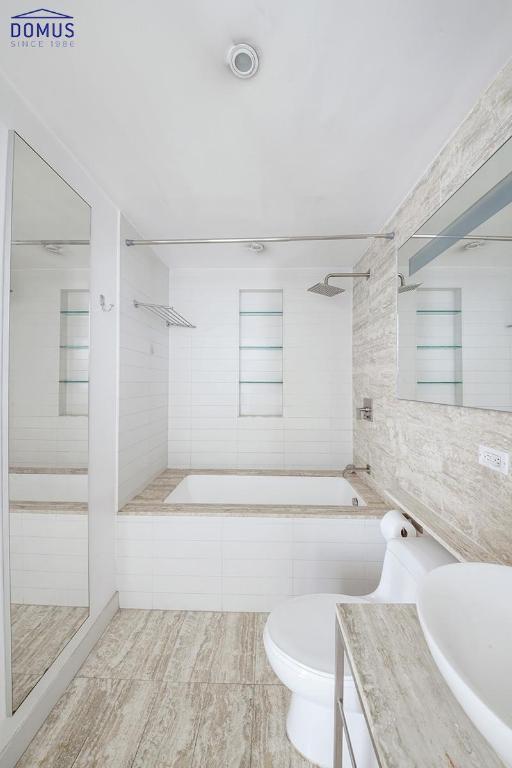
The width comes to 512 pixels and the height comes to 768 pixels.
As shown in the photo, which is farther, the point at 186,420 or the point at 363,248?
the point at 186,420

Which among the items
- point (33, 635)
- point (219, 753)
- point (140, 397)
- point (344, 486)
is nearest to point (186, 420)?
point (140, 397)

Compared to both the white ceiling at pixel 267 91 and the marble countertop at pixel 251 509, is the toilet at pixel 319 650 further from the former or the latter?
the white ceiling at pixel 267 91

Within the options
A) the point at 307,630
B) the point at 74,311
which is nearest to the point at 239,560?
the point at 307,630

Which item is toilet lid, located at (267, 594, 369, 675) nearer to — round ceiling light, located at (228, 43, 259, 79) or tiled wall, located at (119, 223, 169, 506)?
tiled wall, located at (119, 223, 169, 506)

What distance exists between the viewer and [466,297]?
1397 mm

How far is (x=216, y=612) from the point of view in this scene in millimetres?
2195

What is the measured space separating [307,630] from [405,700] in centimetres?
80

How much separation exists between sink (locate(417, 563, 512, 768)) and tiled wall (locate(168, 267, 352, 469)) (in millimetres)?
2520

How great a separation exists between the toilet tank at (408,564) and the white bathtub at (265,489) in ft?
4.05

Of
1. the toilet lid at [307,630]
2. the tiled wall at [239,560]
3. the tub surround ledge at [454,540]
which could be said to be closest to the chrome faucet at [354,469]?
the tiled wall at [239,560]

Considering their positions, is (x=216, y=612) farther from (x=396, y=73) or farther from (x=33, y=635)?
(x=396, y=73)

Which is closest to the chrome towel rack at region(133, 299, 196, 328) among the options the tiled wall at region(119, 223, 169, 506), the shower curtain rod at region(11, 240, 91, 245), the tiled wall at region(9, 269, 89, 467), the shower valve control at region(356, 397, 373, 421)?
the tiled wall at region(119, 223, 169, 506)

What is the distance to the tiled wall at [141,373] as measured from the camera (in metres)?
2.31

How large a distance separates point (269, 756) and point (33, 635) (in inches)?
39.8
